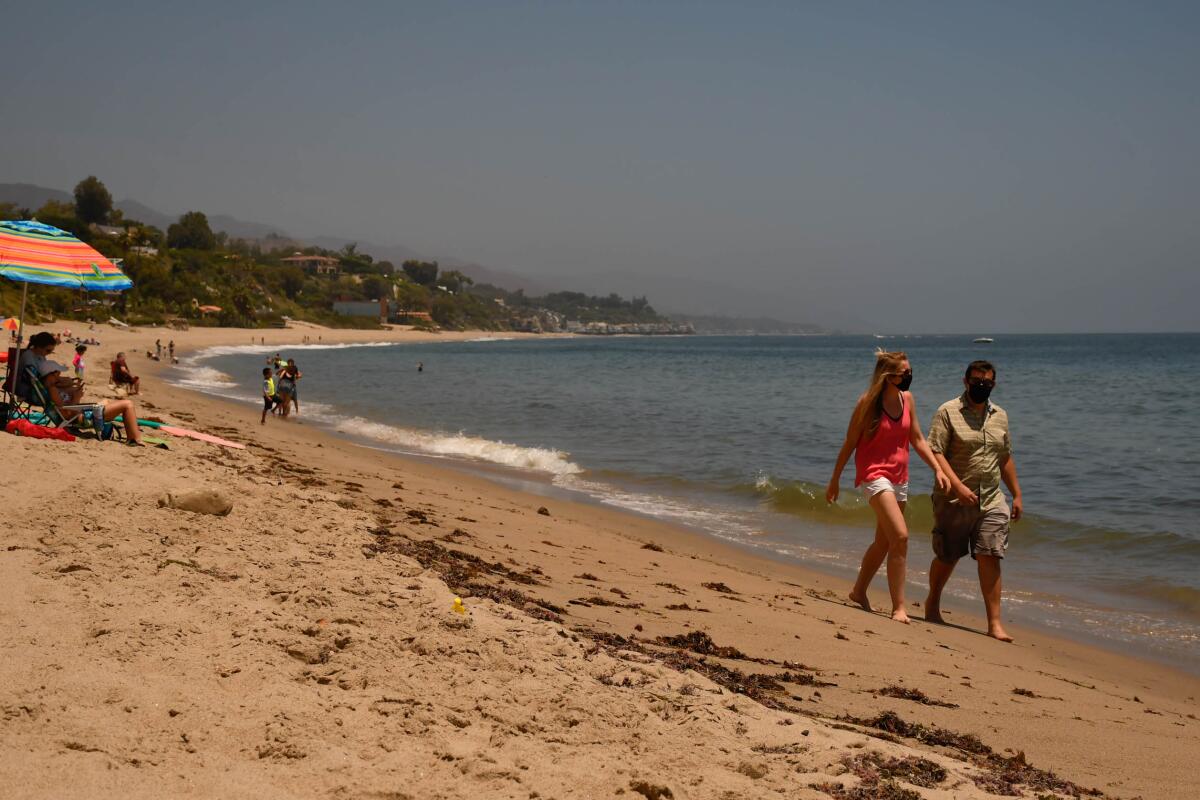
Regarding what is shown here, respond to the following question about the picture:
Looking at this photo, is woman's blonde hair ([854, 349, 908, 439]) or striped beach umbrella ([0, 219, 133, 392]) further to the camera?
striped beach umbrella ([0, 219, 133, 392])

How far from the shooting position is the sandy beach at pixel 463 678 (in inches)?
122

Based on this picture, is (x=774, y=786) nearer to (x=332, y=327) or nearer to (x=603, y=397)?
(x=603, y=397)

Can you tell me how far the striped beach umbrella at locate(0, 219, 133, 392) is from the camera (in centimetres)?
898

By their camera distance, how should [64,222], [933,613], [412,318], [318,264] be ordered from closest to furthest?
1. [933,613]
2. [64,222]
3. [412,318]
4. [318,264]

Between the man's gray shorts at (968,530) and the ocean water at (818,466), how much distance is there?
51.9 inches

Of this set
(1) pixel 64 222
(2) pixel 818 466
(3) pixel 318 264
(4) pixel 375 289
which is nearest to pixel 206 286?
(1) pixel 64 222

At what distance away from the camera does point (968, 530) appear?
Result: 21.4 ft

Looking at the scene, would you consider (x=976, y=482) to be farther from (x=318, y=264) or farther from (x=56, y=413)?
(x=318, y=264)

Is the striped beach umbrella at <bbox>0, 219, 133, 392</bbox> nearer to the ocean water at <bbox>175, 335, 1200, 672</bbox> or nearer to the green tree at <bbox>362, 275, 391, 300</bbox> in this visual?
the ocean water at <bbox>175, 335, 1200, 672</bbox>

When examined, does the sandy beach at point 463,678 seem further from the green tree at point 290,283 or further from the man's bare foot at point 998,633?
the green tree at point 290,283

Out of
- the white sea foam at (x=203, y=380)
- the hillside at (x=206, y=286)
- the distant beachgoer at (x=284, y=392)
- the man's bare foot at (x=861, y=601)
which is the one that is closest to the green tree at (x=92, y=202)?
the hillside at (x=206, y=286)

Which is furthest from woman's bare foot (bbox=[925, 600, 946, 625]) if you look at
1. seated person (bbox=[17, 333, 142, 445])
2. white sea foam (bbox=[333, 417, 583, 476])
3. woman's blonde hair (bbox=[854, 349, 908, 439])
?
white sea foam (bbox=[333, 417, 583, 476])

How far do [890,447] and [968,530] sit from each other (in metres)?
0.82

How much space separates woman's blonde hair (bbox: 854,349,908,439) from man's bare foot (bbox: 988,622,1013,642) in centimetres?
162
